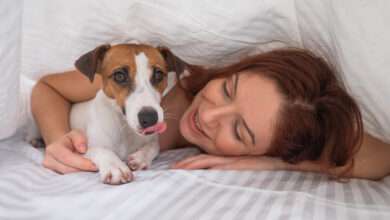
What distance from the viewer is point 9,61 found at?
124 centimetres

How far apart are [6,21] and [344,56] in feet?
3.01

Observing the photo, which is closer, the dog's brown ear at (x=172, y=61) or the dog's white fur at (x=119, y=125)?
the dog's white fur at (x=119, y=125)

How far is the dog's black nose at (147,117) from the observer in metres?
1.37

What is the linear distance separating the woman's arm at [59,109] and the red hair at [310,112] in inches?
21.8

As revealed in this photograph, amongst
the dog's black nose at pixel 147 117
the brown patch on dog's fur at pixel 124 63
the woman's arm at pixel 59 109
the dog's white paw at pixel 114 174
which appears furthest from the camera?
the brown patch on dog's fur at pixel 124 63

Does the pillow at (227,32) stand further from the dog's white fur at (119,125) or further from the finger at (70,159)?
the finger at (70,159)

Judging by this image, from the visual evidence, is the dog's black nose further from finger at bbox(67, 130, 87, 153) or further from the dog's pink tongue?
finger at bbox(67, 130, 87, 153)

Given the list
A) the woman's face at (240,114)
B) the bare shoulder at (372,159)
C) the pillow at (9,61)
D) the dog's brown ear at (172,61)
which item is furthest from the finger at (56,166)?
the bare shoulder at (372,159)

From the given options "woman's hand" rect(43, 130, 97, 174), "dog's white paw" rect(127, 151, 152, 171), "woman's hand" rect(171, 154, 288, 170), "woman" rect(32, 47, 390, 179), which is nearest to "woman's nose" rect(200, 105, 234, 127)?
"woman" rect(32, 47, 390, 179)

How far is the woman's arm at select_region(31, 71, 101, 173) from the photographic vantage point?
1.25 m

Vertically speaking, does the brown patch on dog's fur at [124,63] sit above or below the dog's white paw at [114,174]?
above

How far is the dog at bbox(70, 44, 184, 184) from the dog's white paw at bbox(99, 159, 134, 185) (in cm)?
10

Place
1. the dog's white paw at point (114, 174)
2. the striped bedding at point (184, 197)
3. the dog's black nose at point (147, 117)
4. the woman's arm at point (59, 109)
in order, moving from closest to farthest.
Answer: the striped bedding at point (184, 197) → the dog's white paw at point (114, 174) → the woman's arm at point (59, 109) → the dog's black nose at point (147, 117)

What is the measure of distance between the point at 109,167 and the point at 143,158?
239 millimetres
